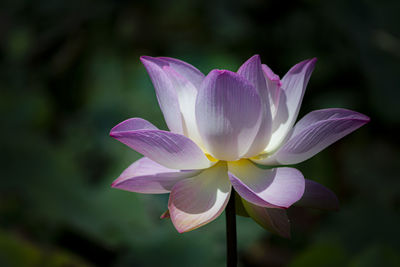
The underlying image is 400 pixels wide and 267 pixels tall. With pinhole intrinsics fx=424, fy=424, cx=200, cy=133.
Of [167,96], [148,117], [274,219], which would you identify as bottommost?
[148,117]

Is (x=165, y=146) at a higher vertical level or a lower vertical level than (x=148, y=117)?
higher

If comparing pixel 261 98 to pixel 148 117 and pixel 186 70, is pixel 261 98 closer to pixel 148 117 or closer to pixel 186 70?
pixel 186 70

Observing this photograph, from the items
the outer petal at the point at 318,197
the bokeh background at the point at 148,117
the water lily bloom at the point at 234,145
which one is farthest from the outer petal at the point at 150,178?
the bokeh background at the point at 148,117

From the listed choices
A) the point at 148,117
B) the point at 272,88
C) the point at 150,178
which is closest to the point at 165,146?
the point at 150,178

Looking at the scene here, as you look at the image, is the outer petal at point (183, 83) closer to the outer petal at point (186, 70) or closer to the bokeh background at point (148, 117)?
the outer petal at point (186, 70)

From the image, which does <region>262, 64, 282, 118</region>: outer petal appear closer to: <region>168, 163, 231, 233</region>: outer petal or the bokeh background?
<region>168, 163, 231, 233</region>: outer petal

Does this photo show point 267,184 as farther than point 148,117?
No
